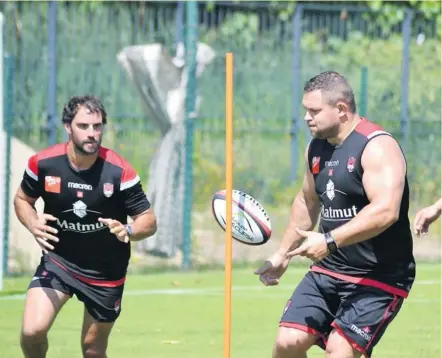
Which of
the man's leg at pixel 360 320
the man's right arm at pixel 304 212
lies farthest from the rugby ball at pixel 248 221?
the man's leg at pixel 360 320

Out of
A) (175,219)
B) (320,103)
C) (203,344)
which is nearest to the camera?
(320,103)

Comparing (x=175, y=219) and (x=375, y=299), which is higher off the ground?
(x=375, y=299)

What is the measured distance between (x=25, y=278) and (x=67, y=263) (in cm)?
601

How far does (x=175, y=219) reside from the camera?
14641 millimetres

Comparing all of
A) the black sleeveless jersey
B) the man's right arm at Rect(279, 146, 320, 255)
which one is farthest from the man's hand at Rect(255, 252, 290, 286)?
the black sleeveless jersey

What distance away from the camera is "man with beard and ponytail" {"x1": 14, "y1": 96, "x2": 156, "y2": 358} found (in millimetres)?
7457

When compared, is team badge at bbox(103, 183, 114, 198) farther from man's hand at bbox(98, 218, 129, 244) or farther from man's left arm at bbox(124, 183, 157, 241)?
man's hand at bbox(98, 218, 129, 244)

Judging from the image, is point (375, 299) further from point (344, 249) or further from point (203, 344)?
point (203, 344)

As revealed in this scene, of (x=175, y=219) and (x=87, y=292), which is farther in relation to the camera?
(x=175, y=219)

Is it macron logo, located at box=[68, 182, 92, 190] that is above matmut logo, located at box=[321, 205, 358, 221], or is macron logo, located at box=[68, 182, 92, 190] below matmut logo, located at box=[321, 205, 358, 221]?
above

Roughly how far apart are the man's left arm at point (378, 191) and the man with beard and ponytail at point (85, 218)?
1.68 m

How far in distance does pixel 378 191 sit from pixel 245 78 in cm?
988

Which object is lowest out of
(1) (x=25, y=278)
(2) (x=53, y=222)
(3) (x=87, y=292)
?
(1) (x=25, y=278)

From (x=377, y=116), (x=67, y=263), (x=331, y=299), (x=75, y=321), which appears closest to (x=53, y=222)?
(x=67, y=263)
